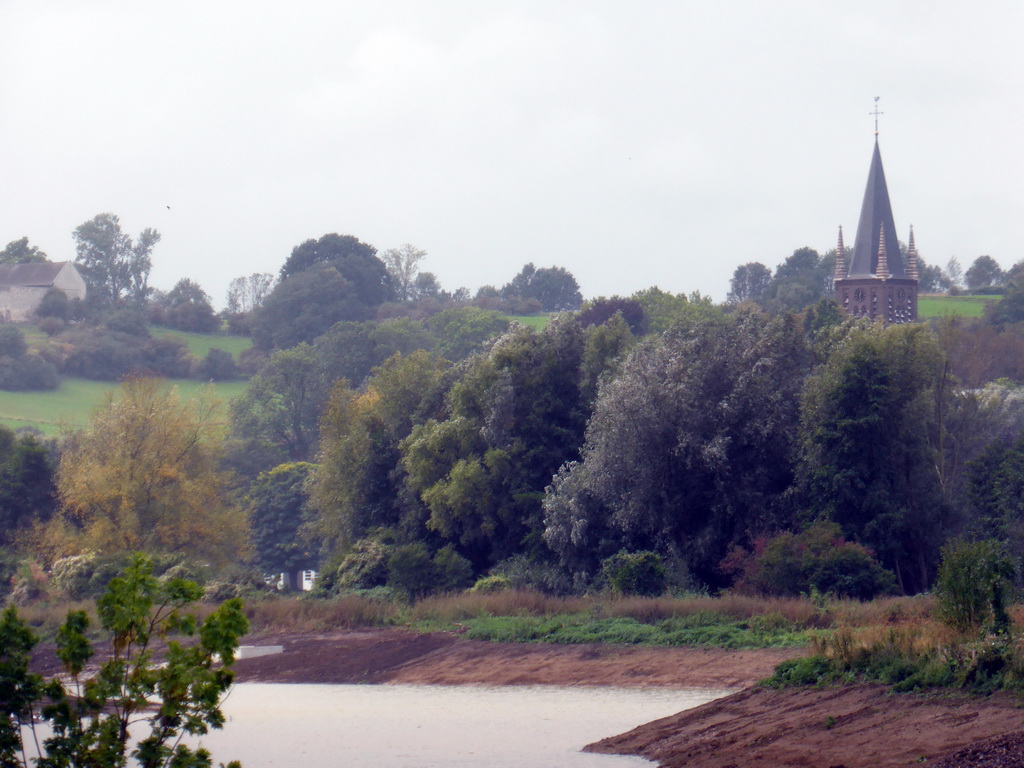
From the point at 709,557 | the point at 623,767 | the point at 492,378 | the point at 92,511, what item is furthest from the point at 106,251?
the point at 623,767

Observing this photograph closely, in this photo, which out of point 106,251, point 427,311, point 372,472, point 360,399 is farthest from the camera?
point 106,251

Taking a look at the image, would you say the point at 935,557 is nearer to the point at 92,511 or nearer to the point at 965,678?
the point at 965,678

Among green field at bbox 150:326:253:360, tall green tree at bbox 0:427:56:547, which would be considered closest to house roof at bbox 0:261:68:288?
green field at bbox 150:326:253:360

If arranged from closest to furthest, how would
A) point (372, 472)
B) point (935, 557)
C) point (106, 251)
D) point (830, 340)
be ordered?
point (935, 557) < point (830, 340) < point (372, 472) < point (106, 251)

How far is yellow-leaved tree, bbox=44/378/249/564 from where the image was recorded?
4847cm

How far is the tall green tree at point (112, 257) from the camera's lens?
448 feet

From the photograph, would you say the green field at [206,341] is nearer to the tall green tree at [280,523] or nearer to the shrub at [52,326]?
the shrub at [52,326]

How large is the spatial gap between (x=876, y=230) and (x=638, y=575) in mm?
59059

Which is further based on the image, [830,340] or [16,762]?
[830,340]

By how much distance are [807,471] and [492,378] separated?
41.3 feet

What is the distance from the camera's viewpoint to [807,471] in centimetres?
3516

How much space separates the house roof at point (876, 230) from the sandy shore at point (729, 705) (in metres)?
64.7

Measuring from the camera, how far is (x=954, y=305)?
4163 inches

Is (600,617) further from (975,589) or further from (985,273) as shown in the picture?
(985,273)
